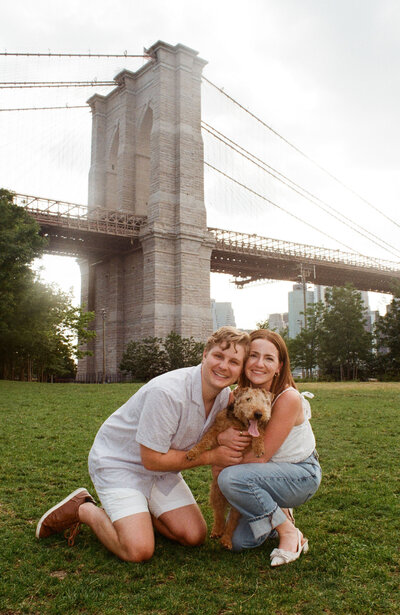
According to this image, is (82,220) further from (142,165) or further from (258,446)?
(258,446)

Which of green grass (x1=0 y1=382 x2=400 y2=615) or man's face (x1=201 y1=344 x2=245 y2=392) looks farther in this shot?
man's face (x1=201 y1=344 x2=245 y2=392)

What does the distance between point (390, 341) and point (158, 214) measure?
657 inches

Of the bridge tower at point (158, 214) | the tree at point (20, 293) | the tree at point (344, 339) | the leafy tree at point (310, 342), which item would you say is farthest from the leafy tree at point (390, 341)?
the tree at point (20, 293)

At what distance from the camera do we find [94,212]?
35.1 metres

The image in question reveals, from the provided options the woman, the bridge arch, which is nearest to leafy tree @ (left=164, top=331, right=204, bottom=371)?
the bridge arch

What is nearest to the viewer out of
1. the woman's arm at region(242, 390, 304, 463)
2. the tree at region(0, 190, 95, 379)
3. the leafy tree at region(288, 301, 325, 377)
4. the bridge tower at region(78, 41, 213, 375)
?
the woman's arm at region(242, 390, 304, 463)

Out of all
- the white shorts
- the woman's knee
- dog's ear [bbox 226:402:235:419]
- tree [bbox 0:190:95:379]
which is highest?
→ tree [bbox 0:190:95:379]

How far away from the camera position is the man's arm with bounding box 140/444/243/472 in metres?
3.54

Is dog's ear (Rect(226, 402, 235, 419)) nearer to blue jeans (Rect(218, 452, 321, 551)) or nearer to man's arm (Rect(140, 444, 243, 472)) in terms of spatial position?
man's arm (Rect(140, 444, 243, 472))

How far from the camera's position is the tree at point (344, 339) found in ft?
108

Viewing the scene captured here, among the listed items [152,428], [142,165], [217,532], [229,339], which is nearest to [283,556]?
[217,532]

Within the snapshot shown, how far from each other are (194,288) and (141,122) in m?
13.0

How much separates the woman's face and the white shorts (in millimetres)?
1051

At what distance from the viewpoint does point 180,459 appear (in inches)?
142
